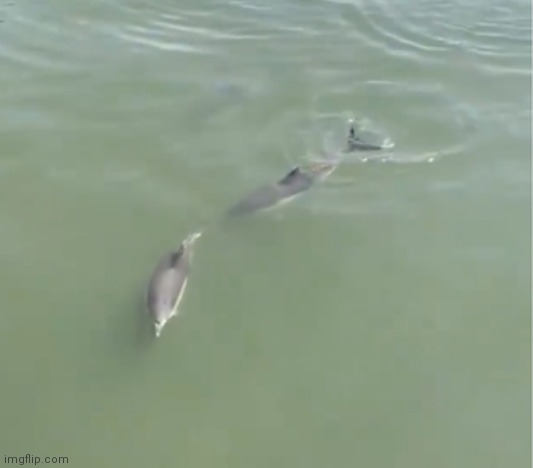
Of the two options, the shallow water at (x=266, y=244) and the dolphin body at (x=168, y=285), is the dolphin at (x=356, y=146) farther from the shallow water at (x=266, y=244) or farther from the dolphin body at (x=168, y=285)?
the dolphin body at (x=168, y=285)

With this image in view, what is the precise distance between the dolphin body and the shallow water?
110 mm

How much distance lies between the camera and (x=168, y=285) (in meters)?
6.78

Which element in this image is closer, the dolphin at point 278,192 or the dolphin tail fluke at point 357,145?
the dolphin at point 278,192

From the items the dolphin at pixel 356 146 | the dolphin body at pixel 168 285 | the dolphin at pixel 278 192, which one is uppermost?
the dolphin at pixel 356 146

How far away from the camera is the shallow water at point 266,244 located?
20.2ft

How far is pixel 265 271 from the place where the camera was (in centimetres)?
723

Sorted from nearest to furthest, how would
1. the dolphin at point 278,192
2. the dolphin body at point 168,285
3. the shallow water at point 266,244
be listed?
the shallow water at point 266,244 < the dolphin body at point 168,285 < the dolphin at point 278,192

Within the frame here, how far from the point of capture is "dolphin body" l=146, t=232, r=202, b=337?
6605 millimetres

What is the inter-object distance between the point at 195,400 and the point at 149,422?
0.35 meters

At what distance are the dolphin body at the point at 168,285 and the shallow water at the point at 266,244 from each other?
110mm

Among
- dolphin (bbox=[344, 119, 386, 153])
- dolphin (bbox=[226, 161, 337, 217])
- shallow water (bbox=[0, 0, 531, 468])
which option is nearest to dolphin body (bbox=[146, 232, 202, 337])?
shallow water (bbox=[0, 0, 531, 468])

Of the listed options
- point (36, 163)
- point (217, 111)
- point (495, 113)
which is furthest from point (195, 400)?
point (495, 113)

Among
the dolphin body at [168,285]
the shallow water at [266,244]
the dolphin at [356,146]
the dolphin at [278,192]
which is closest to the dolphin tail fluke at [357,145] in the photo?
the dolphin at [356,146]

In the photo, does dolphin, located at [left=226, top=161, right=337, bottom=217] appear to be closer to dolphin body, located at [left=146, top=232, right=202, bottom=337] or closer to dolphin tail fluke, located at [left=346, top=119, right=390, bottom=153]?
dolphin tail fluke, located at [left=346, top=119, right=390, bottom=153]
